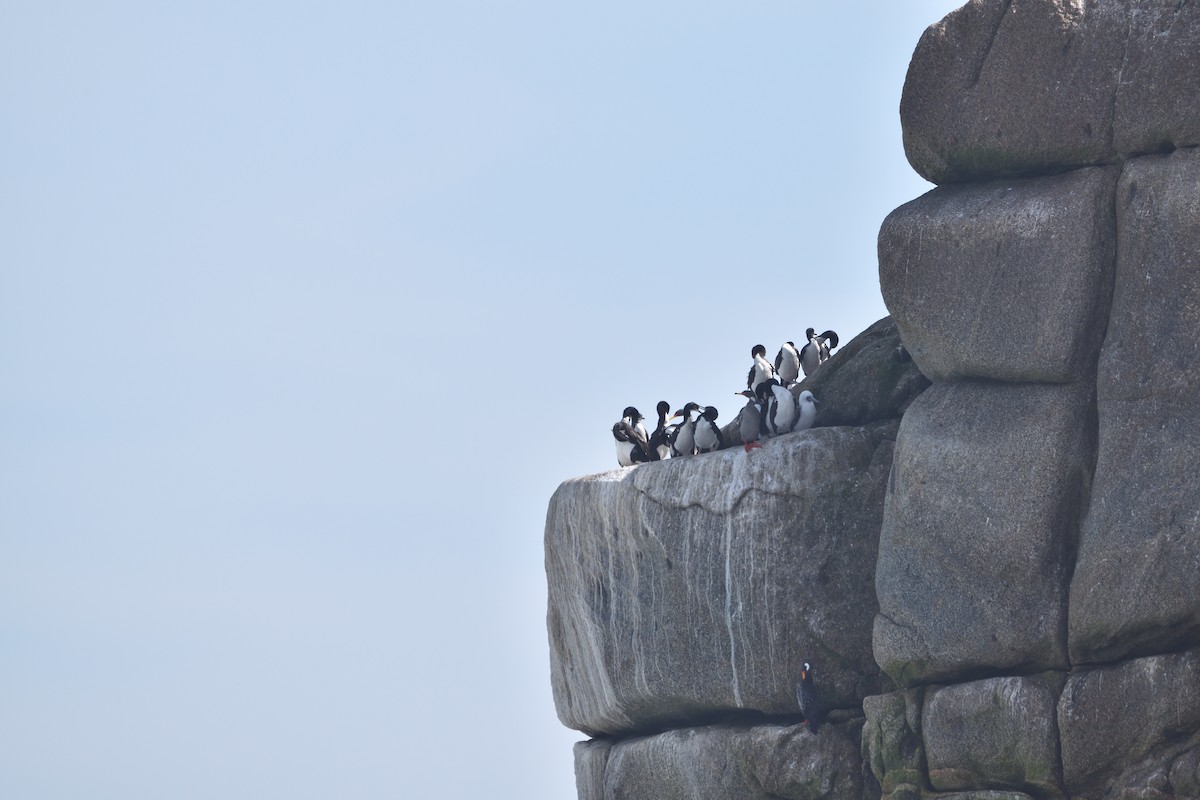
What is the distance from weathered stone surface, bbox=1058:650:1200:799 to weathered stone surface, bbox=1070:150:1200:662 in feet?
1.39

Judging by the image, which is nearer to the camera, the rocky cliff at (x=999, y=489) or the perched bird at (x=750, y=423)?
the rocky cliff at (x=999, y=489)

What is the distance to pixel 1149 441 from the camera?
21484 millimetres

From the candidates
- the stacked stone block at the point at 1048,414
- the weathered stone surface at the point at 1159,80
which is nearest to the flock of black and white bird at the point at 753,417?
the stacked stone block at the point at 1048,414

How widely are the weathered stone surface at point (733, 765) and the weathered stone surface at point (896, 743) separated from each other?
2.75 feet

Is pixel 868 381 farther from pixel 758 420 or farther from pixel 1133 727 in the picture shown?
pixel 1133 727

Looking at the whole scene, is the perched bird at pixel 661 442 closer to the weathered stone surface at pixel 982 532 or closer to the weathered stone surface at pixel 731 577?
the weathered stone surface at pixel 731 577

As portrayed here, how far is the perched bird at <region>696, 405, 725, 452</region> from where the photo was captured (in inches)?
1113

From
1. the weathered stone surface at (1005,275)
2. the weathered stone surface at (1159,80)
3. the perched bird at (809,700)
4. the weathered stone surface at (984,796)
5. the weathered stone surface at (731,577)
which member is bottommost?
the weathered stone surface at (984,796)

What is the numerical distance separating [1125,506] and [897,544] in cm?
301

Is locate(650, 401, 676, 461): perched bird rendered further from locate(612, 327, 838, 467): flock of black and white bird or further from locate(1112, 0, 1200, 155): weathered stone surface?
locate(1112, 0, 1200, 155): weathered stone surface

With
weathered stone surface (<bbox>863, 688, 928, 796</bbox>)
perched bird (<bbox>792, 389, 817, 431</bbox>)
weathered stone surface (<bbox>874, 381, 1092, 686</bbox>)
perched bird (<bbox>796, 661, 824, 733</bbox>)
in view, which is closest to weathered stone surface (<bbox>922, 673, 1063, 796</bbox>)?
weathered stone surface (<bbox>863, 688, 928, 796</bbox>)

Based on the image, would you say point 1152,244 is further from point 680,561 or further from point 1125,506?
point 680,561

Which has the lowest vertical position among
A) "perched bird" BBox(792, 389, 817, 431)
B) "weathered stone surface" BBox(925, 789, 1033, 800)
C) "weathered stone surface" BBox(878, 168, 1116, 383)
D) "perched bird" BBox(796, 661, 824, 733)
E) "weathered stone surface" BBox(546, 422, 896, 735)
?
"weathered stone surface" BBox(925, 789, 1033, 800)

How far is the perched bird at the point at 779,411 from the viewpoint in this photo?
2684 cm
